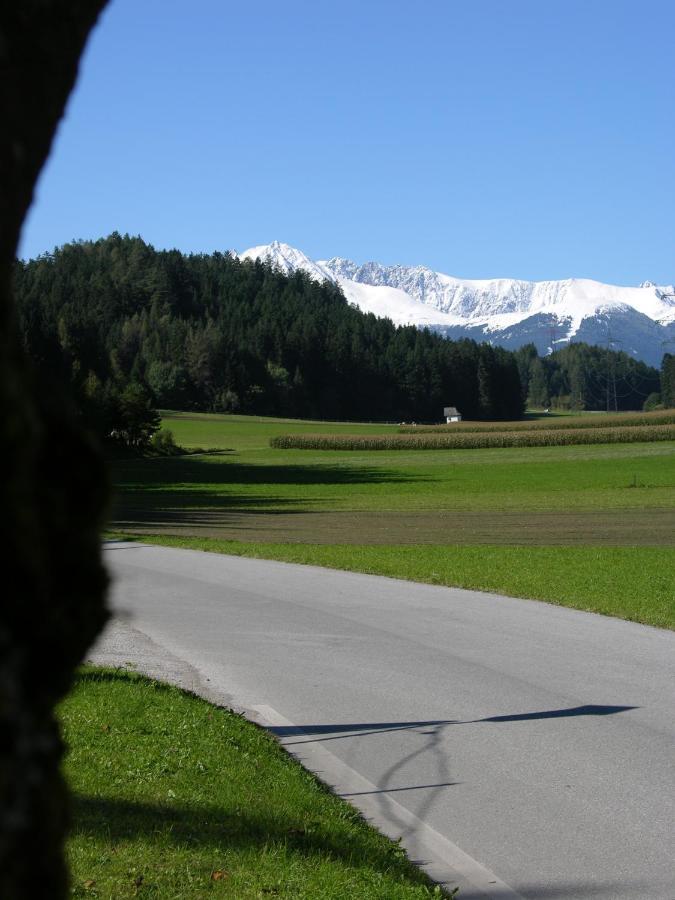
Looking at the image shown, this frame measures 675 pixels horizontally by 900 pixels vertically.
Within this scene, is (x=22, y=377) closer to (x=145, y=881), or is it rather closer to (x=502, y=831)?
(x=145, y=881)

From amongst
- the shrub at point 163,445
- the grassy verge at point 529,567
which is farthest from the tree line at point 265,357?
the grassy verge at point 529,567

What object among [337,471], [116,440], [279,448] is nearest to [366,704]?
[337,471]

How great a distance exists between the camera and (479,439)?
325 ft

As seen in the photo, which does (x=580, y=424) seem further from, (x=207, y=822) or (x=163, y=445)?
(x=207, y=822)

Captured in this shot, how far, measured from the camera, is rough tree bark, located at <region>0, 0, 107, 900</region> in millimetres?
1212

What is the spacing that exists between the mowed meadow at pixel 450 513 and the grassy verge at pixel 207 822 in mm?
1644

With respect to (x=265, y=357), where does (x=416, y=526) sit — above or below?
below

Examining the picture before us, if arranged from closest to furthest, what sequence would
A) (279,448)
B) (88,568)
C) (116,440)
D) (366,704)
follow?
(88,568) < (366,704) < (116,440) < (279,448)

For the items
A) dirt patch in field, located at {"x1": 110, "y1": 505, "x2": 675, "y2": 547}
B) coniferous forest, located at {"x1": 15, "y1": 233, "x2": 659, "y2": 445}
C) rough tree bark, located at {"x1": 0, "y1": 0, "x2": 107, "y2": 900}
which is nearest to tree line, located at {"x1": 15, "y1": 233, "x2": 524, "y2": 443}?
coniferous forest, located at {"x1": 15, "y1": 233, "x2": 659, "y2": 445}

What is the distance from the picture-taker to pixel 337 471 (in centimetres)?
7325

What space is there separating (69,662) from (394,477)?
215 feet

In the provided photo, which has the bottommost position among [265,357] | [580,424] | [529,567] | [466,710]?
[466,710]

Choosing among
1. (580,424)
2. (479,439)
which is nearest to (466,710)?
(479,439)

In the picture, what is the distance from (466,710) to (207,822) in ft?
11.7
